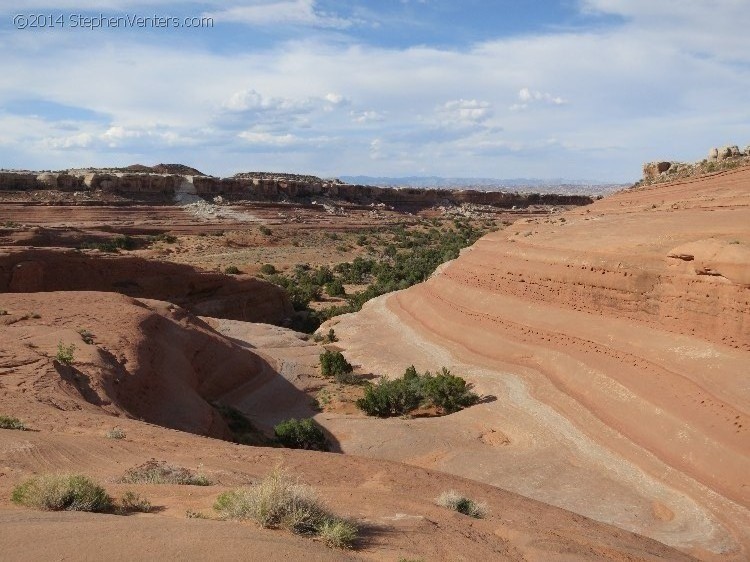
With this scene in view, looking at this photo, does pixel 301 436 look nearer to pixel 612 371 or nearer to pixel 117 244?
pixel 612 371

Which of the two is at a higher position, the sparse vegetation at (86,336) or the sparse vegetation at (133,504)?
the sparse vegetation at (86,336)

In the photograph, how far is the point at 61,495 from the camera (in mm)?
5328

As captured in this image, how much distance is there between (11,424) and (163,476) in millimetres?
3006

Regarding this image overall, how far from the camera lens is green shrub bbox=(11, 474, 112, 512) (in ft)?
17.4

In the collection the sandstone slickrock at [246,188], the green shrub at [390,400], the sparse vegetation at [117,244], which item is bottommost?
the green shrub at [390,400]

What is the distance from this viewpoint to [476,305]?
21906 mm

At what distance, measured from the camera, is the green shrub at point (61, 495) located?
5312 mm

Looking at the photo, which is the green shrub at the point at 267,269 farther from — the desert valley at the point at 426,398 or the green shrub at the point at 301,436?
the green shrub at the point at 301,436

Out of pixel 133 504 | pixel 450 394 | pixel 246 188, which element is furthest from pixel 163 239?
pixel 133 504

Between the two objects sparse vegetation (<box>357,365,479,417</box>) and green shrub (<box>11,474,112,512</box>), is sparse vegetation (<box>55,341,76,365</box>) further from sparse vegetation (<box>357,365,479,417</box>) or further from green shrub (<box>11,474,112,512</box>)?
sparse vegetation (<box>357,365,479,417</box>)

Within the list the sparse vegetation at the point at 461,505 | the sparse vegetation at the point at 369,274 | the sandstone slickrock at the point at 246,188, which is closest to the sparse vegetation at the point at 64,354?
the sparse vegetation at the point at 461,505

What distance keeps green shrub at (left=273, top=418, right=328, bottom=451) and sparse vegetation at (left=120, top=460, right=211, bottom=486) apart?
265 inches

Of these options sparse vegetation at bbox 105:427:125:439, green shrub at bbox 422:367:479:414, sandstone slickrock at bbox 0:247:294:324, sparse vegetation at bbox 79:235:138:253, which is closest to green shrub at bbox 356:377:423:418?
green shrub at bbox 422:367:479:414

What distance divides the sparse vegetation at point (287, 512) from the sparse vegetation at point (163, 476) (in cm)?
144
